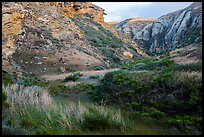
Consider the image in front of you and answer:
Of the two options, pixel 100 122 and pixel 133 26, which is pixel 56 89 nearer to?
pixel 100 122

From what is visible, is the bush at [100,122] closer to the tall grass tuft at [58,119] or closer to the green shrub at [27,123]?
the tall grass tuft at [58,119]

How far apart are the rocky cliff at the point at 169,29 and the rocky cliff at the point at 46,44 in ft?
79.1

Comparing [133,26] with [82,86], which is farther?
[133,26]

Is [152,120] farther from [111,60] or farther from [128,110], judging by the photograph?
[111,60]

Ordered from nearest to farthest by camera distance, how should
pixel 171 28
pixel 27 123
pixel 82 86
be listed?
1. pixel 27 123
2. pixel 82 86
3. pixel 171 28

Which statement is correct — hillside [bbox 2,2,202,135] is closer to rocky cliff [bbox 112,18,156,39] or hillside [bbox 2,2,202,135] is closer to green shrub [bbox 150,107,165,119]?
green shrub [bbox 150,107,165,119]

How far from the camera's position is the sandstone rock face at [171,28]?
61.4m

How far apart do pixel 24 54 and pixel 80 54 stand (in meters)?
5.96

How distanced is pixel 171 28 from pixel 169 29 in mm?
2000

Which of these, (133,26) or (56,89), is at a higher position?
(133,26)

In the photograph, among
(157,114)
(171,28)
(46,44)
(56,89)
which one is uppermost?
(171,28)

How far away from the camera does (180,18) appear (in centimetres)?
6719

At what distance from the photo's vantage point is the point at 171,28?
228ft

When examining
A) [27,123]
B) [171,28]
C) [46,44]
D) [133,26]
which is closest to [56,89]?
[27,123]
